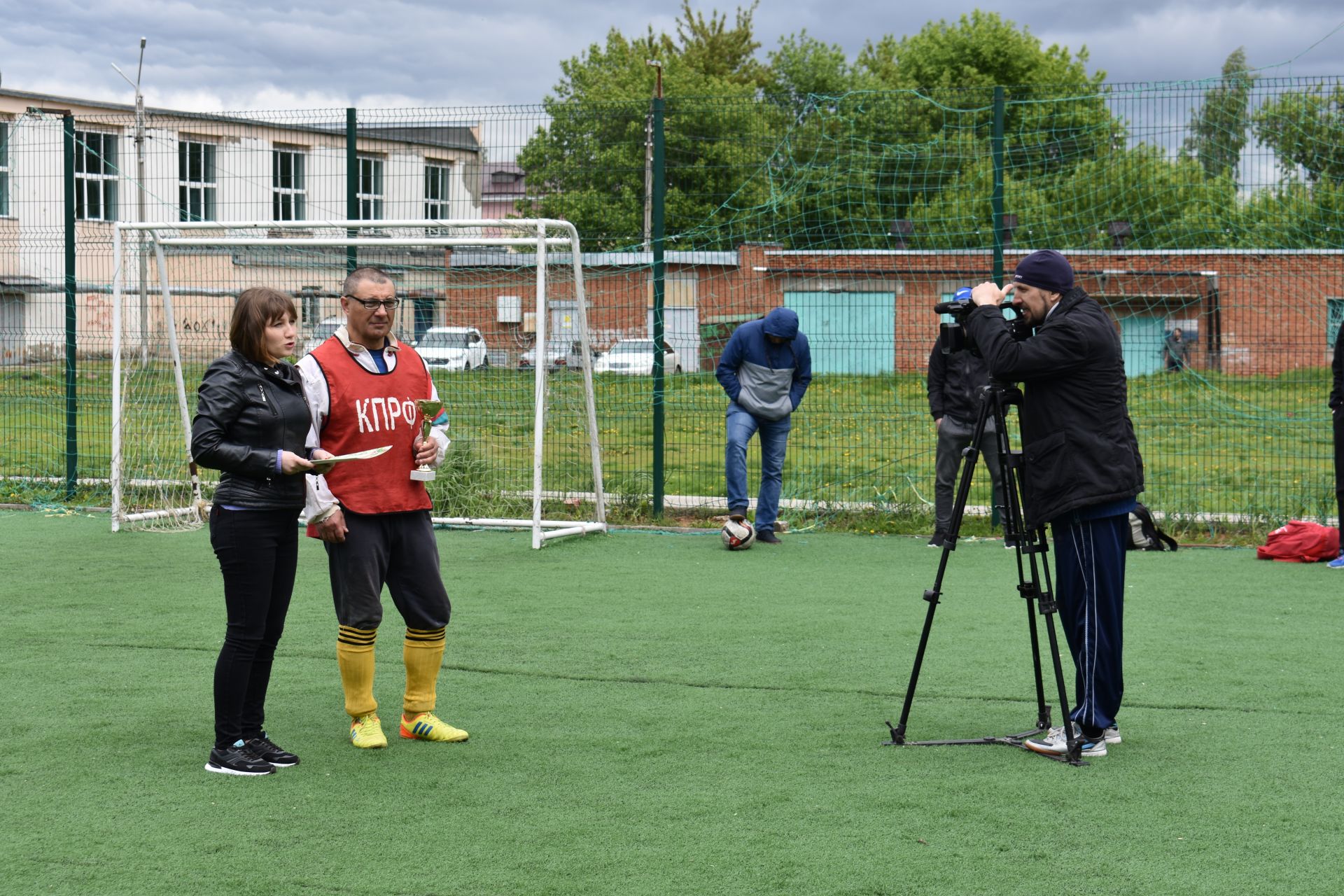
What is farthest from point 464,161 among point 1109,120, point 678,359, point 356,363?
point 356,363

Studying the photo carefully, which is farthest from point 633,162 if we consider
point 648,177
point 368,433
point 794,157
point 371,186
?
point 368,433

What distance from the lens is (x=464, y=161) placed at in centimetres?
1242

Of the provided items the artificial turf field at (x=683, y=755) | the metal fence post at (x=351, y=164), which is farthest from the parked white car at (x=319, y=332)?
the artificial turf field at (x=683, y=755)

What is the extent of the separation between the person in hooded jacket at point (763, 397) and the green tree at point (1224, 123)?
360cm

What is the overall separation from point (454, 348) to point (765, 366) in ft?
8.97

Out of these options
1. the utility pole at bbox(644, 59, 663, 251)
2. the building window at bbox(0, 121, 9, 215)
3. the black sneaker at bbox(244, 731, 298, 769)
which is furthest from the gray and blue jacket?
the building window at bbox(0, 121, 9, 215)

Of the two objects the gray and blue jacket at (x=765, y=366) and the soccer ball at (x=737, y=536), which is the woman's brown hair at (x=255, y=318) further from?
the gray and blue jacket at (x=765, y=366)

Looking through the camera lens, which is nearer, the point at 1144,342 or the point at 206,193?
the point at 1144,342

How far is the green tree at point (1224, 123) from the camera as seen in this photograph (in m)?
10.7

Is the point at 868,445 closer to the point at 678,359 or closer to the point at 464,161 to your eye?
the point at 678,359

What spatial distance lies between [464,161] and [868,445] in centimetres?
452

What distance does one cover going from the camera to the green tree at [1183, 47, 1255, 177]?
10.7m

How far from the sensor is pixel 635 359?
1159 centimetres

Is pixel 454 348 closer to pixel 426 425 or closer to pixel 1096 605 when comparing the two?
pixel 426 425
